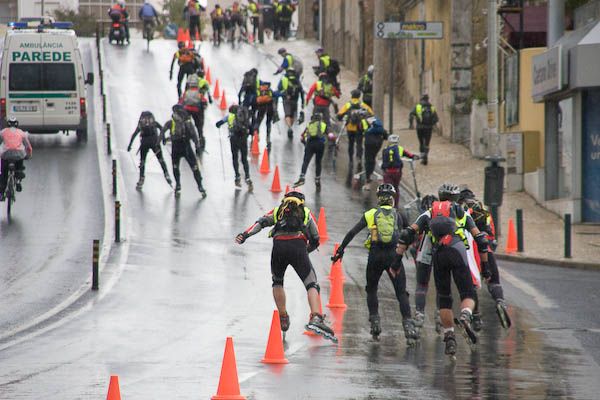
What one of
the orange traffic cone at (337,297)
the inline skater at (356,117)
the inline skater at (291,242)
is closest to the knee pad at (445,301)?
the inline skater at (291,242)

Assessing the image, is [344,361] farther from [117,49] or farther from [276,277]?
[117,49]

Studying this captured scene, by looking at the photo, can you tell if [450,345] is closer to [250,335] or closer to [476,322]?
[476,322]

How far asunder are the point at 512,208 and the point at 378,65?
7846 mm

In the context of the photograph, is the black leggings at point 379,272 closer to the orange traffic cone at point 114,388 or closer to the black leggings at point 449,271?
the black leggings at point 449,271

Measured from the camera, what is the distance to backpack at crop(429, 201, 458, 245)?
14984 millimetres

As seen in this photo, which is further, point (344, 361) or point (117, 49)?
point (117, 49)

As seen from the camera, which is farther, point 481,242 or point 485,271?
point 485,271

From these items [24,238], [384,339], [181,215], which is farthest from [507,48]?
[384,339]

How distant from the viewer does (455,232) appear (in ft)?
49.4

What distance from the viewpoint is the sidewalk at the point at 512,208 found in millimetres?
24172

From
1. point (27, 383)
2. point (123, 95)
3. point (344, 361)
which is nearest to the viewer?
point (27, 383)

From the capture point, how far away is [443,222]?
15.0m

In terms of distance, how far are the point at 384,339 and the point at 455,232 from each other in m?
1.56

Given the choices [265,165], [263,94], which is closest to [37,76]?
[263,94]
